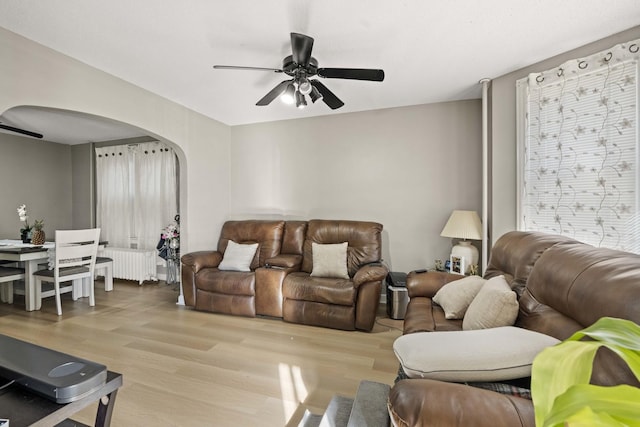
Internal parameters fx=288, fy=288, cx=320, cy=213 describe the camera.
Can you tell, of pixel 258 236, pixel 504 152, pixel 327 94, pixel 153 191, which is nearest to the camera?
pixel 327 94

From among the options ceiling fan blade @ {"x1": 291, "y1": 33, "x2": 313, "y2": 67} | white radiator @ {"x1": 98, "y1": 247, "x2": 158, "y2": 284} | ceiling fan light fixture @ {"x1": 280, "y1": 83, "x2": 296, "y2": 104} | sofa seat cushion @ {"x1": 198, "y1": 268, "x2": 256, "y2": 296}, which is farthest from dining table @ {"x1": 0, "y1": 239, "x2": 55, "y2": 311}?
ceiling fan blade @ {"x1": 291, "y1": 33, "x2": 313, "y2": 67}

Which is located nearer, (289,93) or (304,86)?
(304,86)

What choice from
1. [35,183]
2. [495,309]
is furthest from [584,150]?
[35,183]

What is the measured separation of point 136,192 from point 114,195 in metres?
0.53

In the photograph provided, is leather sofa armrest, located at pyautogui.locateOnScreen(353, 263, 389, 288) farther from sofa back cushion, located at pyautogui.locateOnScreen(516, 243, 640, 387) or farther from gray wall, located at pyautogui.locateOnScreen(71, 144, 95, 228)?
gray wall, located at pyautogui.locateOnScreen(71, 144, 95, 228)

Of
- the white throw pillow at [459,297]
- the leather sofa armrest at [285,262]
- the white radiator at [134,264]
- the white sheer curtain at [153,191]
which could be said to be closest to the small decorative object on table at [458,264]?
the white throw pillow at [459,297]

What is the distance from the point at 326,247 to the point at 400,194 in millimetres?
1215

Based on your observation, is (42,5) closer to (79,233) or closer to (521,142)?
(79,233)

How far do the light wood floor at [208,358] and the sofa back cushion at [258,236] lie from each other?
2.86 feet

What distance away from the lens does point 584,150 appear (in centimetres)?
221

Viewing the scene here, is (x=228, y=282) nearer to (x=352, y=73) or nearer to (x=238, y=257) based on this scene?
(x=238, y=257)

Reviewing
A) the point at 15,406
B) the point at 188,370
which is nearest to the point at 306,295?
the point at 188,370

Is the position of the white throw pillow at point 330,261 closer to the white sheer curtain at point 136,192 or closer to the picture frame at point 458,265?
the picture frame at point 458,265

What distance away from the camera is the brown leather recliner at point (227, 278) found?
132 inches
